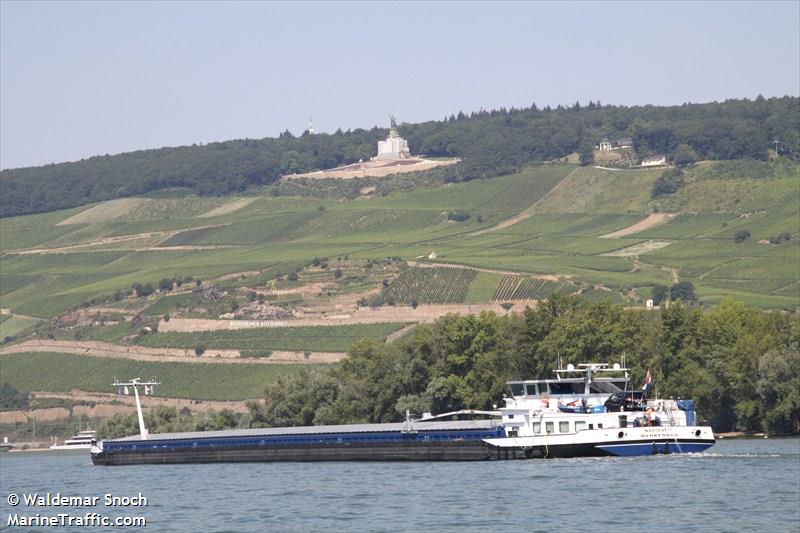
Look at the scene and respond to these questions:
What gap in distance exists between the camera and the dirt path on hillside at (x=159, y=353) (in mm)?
160750

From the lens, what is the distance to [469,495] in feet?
203

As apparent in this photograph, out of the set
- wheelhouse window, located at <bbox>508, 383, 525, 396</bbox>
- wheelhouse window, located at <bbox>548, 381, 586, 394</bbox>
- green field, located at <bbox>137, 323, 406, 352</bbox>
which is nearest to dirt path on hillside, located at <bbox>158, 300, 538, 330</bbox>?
green field, located at <bbox>137, 323, 406, 352</bbox>

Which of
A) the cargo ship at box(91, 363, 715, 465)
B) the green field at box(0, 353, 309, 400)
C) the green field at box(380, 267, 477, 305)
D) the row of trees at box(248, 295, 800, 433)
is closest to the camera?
the cargo ship at box(91, 363, 715, 465)

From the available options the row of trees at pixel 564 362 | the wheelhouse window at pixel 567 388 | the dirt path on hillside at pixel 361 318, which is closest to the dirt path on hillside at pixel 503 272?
the dirt path on hillside at pixel 361 318

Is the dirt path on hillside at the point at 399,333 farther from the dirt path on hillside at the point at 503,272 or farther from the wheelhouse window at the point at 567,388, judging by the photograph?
the wheelhouse window at the point at 567,388

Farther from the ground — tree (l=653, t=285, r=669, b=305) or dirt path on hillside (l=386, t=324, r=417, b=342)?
tree (l=653, t=285, r=669, b=305)

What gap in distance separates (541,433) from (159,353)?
97.3 m

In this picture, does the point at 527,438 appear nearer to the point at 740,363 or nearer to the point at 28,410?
the point at 740,363

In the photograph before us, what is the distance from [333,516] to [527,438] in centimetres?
2376

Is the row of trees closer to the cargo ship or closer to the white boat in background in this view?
the cargo ship

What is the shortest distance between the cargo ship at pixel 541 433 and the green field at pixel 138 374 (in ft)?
190

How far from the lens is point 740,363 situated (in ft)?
334

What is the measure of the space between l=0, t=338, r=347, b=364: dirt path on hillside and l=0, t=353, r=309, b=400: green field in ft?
5.94

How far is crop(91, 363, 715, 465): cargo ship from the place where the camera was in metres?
77.6
